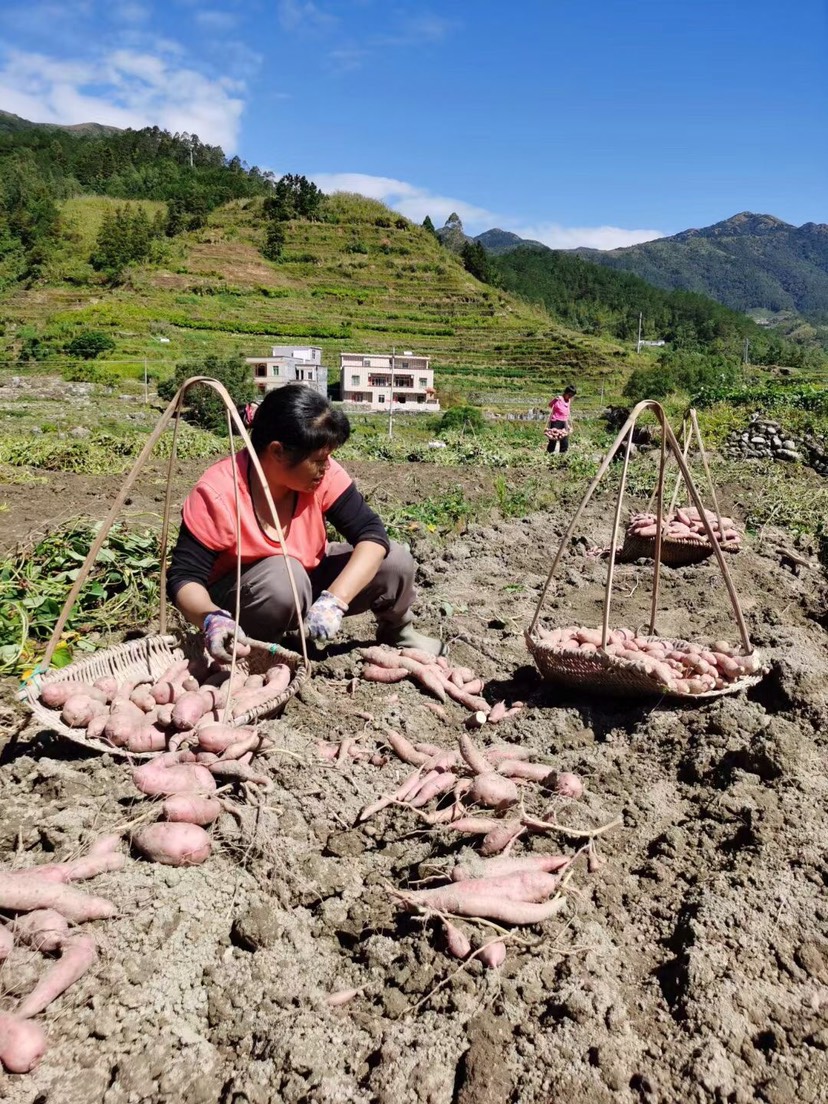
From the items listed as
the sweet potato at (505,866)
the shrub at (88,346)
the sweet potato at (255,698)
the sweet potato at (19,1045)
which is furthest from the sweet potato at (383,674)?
the shrub at (88,346)

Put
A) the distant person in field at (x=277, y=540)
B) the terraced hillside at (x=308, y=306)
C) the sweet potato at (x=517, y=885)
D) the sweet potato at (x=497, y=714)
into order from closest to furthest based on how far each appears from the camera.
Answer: the sweet potato at (x=517, y=885), the distant person in field at (x=277, y=540), the sweet potato at (x=497, y=714), the terraced hillside at (x=308, y=306)

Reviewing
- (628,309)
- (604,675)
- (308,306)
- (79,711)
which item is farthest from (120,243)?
(628,309)

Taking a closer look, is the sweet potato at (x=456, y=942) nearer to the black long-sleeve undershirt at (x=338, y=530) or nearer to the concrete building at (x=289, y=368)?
the black long-sleeve undershirt at (x=338, y=530)

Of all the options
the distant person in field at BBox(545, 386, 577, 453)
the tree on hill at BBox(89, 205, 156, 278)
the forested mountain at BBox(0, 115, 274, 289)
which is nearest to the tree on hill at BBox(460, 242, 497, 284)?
the forested mountain at BBox(0, 115, 274, 289)

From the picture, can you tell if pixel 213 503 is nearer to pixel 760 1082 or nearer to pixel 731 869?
pixel 731 869

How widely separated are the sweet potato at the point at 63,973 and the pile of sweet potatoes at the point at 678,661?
1.70 metres

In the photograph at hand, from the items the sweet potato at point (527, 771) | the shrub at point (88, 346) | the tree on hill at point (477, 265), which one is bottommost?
the sweet potato at point (527, 771)

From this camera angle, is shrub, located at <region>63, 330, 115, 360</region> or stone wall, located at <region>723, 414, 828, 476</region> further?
shrub, located at <region>63, 330, 115, 360</region>

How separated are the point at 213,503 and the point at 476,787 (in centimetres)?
133

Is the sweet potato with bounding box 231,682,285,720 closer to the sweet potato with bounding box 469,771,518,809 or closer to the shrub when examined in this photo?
the sweet potato with bounding box 469,771,518,809

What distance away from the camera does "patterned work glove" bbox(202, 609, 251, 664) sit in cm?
247

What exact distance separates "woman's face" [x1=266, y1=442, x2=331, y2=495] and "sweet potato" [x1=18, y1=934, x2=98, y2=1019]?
5.04 feet

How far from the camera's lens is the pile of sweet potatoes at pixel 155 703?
87.7 inches

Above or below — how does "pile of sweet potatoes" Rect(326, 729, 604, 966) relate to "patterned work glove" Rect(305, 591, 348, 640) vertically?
below
